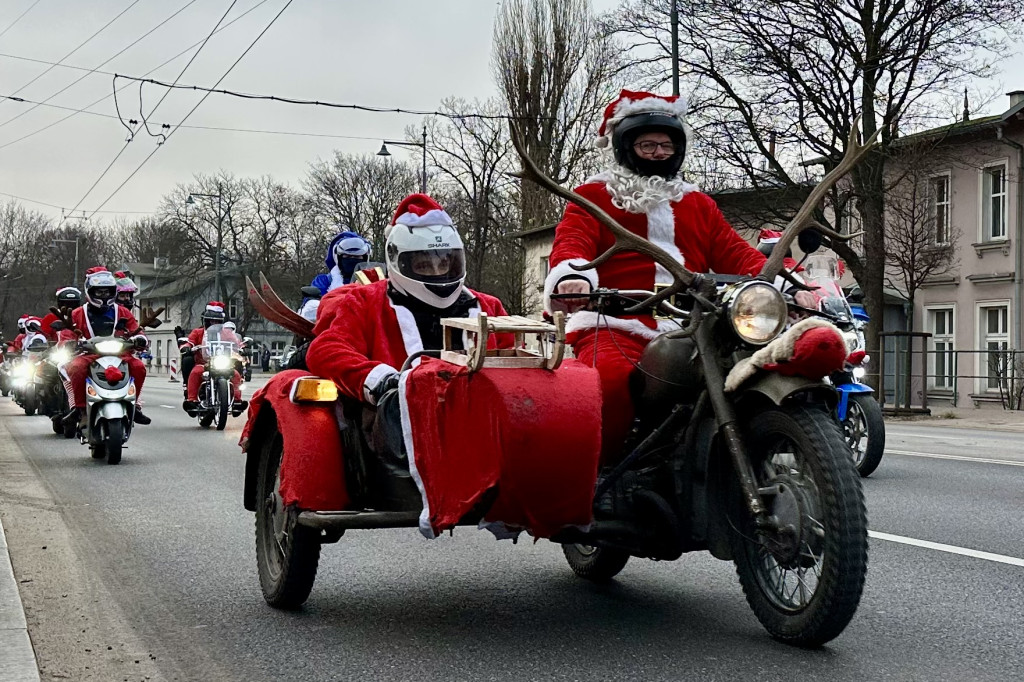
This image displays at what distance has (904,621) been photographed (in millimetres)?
5203

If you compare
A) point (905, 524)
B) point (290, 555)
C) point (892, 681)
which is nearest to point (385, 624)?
point (290, 555)

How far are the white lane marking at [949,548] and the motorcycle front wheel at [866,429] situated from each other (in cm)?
301

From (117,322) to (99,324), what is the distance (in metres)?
0.28

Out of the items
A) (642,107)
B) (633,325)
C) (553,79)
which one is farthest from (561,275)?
(553,79)

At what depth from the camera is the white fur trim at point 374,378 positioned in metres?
5.09

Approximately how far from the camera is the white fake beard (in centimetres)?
577

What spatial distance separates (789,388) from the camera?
14.1 feet

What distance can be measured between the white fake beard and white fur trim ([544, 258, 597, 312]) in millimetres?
480

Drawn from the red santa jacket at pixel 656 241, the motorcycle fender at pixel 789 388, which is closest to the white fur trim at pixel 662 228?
the red santa jacket at pixel 656 241

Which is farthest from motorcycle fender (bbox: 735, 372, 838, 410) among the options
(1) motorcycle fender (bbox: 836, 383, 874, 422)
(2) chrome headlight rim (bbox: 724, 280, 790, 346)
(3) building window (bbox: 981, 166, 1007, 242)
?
(3) building window (bbox: 981, 166, 1007, 242)

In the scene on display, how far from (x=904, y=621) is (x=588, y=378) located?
70.2 inches

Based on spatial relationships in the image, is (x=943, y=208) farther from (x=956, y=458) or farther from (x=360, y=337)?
(x=360, y=337)

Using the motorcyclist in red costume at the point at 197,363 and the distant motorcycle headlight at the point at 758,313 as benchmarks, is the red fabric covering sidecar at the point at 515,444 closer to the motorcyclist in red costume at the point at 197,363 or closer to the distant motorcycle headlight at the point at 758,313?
the distant motorcycle headlight at the point at 758,313

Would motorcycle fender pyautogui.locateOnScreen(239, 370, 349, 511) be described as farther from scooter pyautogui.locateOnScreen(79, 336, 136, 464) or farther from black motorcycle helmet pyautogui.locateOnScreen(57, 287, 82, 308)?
black motorcycle helmet pyautogui.locateOnScreen(57, 287, 82, 308)
